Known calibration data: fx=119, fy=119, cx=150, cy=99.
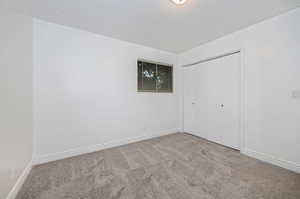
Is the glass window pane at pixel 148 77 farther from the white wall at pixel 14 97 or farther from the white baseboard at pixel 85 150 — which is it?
the white wall at pixel 14 97

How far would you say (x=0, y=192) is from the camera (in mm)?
1169

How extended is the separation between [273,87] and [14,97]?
3.90 m

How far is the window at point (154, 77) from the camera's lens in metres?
3.24

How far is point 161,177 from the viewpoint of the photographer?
1.70m

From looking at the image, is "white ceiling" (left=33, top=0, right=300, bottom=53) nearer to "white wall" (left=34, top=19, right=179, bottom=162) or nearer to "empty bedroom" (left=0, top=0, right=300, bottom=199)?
"empty bedroom" (left=0, top=0, right=300, bottom=199)

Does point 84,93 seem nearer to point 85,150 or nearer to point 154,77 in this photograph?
point 85,150

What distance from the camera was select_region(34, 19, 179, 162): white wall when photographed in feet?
6.91

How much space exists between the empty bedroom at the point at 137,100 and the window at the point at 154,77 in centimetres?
6

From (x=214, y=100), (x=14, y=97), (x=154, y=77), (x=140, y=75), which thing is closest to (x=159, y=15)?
(x=140, y=75)

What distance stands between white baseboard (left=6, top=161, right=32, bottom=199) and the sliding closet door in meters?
3.60

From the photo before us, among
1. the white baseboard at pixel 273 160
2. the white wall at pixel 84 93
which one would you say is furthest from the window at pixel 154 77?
the white baseboard at pixel 273 160

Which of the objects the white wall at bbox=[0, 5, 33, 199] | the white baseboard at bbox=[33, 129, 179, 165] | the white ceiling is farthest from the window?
the white wall at bbox=[0, 5, 33, 199]

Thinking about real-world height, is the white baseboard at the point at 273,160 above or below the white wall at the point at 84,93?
below

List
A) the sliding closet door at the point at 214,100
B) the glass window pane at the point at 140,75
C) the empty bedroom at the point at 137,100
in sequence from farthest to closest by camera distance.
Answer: the glass window pane at the point at 140,75 → the sliding closet door at the point at 214,100 → the empty bedroom at the point at 137,100
